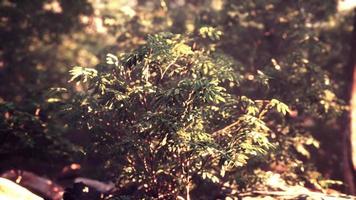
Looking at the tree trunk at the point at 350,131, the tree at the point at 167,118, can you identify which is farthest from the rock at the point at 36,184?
the tree trunk at the point at 350,131

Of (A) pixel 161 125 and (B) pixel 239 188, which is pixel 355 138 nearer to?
(B) pixel 239 188

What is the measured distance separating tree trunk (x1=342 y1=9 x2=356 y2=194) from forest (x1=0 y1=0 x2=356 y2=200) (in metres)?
0.04

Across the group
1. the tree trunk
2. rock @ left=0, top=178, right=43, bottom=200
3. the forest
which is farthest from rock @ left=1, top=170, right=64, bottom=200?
the tree trunk

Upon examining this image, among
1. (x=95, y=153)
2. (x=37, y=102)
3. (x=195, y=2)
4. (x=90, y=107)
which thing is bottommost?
(x=95, y=153)

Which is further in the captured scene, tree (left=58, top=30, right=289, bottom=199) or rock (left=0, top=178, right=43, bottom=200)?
tree (left=58, top=30, right=289, bottom=199)

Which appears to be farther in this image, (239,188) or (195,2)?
(195,2)

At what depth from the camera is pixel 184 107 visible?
881cm

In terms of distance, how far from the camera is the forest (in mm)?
9012

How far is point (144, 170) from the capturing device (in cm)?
989

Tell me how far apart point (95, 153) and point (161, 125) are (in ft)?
10.9

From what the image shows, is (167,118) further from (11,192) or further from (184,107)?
(11,192)

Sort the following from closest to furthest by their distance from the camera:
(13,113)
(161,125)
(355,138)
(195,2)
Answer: (161,125)
(13,113)
(355,138)
(195,2)

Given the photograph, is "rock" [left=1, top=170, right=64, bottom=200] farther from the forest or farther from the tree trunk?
the tree trunk

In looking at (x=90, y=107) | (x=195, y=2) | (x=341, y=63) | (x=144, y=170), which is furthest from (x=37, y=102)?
(x=341, y=63)
